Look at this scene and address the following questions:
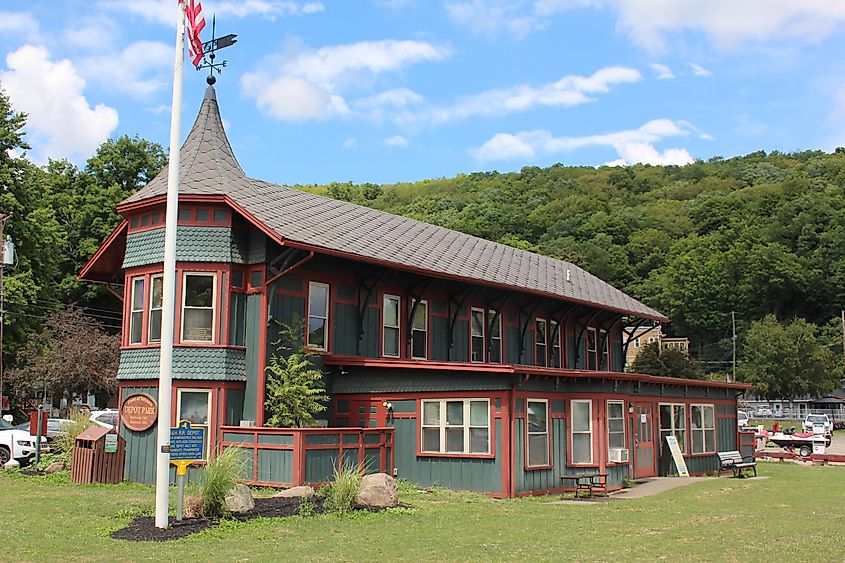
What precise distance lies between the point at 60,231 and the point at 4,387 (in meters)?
8.34

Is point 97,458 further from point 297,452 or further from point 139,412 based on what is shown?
point 297,452

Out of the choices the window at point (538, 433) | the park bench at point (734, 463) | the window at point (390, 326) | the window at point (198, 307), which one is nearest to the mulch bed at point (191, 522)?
the window at point (198, 307)

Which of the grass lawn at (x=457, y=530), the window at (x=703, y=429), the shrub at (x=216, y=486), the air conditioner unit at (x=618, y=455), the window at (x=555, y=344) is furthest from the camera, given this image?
the window at (x=555, y=344)

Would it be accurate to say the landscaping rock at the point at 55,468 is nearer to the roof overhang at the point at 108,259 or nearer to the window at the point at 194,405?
the window at the point at 194,405

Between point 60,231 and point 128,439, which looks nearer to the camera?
point 128,439

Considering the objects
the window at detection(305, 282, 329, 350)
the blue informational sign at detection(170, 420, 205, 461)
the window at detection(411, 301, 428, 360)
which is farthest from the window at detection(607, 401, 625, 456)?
the blue informational sign at detection(170, 420, 205, 461)

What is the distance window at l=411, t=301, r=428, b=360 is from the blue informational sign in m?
11.9

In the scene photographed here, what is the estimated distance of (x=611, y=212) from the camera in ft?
341

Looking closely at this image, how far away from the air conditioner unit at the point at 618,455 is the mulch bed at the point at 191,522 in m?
8.80

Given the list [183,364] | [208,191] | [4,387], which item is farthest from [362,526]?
[4,387]

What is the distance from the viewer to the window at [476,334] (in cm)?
2794

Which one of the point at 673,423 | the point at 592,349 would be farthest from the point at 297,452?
the point at 592,349

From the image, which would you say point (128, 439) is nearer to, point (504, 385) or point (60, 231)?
point (504, 385)

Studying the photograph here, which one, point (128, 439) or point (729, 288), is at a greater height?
point (729, 288)
